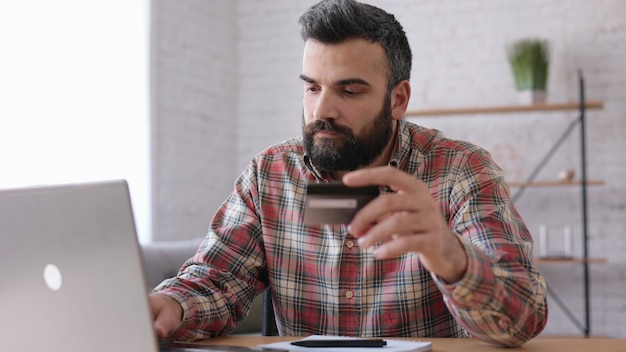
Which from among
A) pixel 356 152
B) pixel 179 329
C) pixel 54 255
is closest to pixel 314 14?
pixel 356 152

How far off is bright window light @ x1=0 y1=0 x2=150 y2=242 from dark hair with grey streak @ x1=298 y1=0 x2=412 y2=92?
88.8 inches

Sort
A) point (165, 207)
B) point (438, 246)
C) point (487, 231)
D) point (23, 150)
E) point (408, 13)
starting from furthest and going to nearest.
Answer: point (408, 13) → point (165, 207) → point (23, 150) → point (487, 231) → point (438, 246)

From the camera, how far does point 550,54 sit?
471 centimetres

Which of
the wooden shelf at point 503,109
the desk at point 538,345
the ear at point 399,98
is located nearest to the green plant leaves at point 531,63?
the wooden shelf at point 503,109

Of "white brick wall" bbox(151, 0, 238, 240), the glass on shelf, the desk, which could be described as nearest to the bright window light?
"white brick wall" bbox(151, 0, 238, 240)

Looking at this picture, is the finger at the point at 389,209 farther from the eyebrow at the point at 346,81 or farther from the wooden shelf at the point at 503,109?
the wooden shelf at the point at 503,109

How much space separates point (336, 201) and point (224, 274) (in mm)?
644

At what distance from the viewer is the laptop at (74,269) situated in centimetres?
97

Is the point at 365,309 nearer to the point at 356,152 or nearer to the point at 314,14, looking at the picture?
the point at 356,152

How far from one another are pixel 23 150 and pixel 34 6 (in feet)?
2.17

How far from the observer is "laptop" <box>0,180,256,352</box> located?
97cm

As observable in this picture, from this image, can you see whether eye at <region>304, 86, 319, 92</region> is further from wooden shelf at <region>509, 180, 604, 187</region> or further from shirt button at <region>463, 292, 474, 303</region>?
wooden shelf at <region>509, 180, 604, 187</region>

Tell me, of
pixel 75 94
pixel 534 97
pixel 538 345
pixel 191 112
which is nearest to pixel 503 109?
pixel 534 97

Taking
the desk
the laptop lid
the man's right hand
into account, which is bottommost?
the desk
